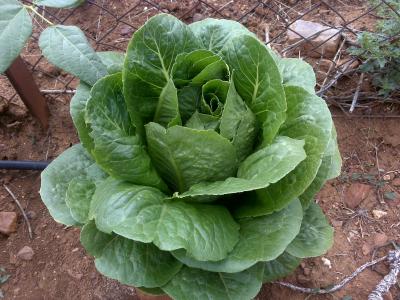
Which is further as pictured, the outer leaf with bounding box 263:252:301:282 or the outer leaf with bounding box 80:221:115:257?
the outer leaf with bounding box 263:252:301:282

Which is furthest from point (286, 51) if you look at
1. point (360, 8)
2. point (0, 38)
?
point (0, 38)

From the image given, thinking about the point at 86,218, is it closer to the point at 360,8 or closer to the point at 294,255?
the point at 294,255

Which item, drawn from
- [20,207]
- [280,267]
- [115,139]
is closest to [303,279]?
[280,267]

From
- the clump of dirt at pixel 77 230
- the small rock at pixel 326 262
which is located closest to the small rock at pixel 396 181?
the clump of dirt at pixel 77 230

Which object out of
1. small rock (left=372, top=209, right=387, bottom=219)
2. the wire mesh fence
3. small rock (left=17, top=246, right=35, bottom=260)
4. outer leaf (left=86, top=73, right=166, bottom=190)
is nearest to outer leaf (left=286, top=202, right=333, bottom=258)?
outer leaf (left=86, top=73, right=166, bottom=190)

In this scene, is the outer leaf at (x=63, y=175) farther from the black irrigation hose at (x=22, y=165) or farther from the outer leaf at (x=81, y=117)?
the black irrigation hose at (x=22, y=165)

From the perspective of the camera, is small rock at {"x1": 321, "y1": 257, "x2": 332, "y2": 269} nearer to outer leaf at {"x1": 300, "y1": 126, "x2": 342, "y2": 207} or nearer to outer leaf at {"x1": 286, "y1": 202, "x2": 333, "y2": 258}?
outer leaf at {"x1": 286, "y1": 202, "x2": 333, "y2": 258}
